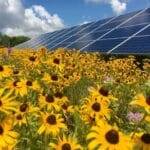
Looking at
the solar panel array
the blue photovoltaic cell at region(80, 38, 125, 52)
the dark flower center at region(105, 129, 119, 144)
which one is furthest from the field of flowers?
the blue photovoltaic cell at region(80, 38, 125, 52)

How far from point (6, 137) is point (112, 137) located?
26.9 inches

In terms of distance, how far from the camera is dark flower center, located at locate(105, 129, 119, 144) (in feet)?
9.77

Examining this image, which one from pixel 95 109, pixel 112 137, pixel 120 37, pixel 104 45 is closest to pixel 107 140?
pixel 112 137

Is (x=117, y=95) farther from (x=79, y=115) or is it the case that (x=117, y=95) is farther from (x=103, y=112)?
(x=103, y=112)

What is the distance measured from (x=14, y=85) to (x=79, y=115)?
0.71 meters

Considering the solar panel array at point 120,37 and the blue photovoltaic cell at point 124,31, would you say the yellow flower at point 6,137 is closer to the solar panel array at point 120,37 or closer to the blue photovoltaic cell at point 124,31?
the solar panel array at point 120,37

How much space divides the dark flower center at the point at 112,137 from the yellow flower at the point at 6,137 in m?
0.58

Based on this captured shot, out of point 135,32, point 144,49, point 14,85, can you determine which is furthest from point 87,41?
point 14,85

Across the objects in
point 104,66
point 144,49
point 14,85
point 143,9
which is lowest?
point 14,85

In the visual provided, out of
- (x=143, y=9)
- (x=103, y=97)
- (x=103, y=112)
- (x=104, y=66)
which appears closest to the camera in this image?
(x=103, y=112)

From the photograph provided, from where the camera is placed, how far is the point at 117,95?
814 centimetres

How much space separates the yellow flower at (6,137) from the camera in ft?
10.2

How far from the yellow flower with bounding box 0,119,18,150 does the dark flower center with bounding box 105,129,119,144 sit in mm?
585

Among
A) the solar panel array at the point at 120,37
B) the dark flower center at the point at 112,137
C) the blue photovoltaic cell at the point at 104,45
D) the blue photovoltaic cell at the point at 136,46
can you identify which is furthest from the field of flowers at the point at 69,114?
the blue photovoltaic cell at the point at 104,45
